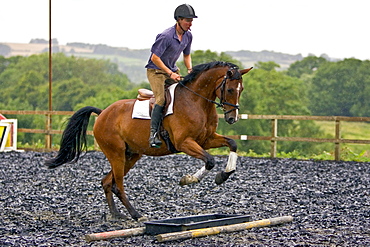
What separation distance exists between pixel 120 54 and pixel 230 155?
306 feet

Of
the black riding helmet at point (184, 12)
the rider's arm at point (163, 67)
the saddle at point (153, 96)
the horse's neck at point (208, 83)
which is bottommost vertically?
the saddle at point (153, 96)

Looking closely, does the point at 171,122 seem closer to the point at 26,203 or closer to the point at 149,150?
the point at 149,150

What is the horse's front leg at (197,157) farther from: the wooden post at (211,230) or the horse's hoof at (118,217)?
the horse's hoof at (118,217)

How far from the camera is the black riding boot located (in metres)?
6.88

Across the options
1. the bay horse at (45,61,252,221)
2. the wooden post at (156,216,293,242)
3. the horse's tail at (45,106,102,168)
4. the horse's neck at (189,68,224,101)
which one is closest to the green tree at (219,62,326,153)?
the horse's tail at (45,106,102,168)

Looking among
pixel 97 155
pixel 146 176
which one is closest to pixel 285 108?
pixel 97 155

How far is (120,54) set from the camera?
98.1 m

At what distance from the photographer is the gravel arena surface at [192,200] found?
5.99m

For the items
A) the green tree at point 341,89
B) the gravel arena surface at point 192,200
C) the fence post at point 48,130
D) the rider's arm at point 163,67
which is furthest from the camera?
the green tree at point 341,89

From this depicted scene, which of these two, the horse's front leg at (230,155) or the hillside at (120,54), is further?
the hillside at (120,54)

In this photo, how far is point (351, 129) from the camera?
174 ft

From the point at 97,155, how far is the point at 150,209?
28.5ft

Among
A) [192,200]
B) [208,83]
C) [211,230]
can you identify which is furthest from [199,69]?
[192,200]

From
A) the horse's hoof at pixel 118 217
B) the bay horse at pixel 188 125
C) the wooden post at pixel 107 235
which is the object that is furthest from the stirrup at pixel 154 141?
the wooden post at pixel 107 235
